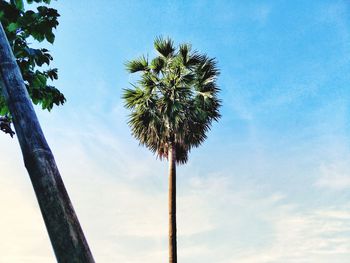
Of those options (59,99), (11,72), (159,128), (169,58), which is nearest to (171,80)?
(169,58)

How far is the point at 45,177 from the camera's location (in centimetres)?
205

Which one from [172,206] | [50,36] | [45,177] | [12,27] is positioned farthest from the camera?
[172,206]

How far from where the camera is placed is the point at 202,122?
17188 millimetres

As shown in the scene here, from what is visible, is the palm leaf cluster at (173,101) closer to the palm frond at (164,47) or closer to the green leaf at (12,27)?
the palm frond at (164,47)

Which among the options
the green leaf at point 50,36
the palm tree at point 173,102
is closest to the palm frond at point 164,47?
the palm tree at point 173,102

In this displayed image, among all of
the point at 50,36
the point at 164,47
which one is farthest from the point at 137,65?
the point at 50,36

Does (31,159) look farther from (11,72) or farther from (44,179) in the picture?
(11,72)

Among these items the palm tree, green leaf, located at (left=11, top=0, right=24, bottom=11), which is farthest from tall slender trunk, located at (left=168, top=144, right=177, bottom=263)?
green leaf, located at (left=11, top=0, right=24, bottom=11)

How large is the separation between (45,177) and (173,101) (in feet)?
48.9

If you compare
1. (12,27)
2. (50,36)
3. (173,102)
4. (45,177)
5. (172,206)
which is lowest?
(45,177)

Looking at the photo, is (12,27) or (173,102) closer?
(12,27)

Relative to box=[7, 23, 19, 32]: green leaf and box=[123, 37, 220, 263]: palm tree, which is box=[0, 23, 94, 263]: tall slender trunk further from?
box=[123, 37, 220, 263]: palm tree

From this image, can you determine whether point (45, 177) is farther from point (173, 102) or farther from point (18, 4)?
point (173, 102)

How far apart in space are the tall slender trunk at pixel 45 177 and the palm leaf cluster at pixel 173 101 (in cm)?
1400
